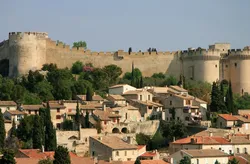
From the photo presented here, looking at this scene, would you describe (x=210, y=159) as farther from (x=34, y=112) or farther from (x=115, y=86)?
(x=115, y=86)

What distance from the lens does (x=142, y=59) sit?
83688mm

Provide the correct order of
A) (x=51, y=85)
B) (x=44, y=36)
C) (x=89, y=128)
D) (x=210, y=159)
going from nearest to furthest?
(x=210, y=159) < (x=89, y=128) < (x=51, y=85) < (x=44, y=36)

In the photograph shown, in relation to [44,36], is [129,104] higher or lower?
lower

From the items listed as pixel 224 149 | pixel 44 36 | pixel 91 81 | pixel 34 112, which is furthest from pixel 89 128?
pixel 44 36

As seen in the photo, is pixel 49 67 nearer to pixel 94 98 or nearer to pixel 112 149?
pixel 94 98

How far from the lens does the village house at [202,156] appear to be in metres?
53.4

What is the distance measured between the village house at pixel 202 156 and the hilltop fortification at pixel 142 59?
85.3 feet

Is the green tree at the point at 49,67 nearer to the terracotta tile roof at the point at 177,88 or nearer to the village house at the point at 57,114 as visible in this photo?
the terracotta tile roof at the point at 177,88

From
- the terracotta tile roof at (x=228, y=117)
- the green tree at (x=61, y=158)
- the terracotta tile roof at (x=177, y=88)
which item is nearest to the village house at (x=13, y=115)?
the terracotta tile roof at (x=228, y=117)

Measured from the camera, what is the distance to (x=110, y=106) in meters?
68.4

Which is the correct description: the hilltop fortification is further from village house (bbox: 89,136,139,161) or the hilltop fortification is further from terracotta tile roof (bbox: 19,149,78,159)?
terracotta tile roof (bbox: 19,149,78,159)

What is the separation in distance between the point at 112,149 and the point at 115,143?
162cm

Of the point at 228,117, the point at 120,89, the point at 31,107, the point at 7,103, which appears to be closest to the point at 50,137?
the point at 31,107

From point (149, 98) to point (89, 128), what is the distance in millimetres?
10038
